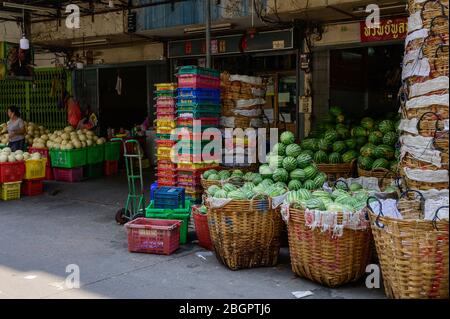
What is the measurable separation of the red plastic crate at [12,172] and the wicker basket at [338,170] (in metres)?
5.97

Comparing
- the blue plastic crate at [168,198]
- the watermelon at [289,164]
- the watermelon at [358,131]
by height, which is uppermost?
the watermelon at [358,131]

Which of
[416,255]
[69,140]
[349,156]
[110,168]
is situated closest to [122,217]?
[349,156]

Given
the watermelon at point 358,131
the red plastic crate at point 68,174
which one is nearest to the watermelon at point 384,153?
the watermelon at point 358,131

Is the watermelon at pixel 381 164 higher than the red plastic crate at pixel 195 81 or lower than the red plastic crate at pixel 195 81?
lower

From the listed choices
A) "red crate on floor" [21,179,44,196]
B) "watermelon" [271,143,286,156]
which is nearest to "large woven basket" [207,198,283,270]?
"watermelon" [271,143,286,156]

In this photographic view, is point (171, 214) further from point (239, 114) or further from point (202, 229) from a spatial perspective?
point (239, 114)

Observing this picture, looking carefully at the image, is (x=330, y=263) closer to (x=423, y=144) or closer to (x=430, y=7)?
(x=423, y=144)

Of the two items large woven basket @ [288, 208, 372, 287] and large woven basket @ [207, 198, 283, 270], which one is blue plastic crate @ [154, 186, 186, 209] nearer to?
large woven basket @ [207, 198, 283, 270]

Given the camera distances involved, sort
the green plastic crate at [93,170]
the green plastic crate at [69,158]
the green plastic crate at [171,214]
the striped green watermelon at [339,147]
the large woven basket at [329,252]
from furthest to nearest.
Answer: the green plastic crate at [93,170]
the green plastic crate at [69,158]
the striped green watermelon at [339,147]
the green plastic crate at [171,214]
the large woven basket at [329,252]

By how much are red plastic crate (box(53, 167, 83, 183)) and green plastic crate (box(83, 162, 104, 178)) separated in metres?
0.29

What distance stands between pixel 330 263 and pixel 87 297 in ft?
7.74

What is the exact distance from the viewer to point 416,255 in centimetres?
422

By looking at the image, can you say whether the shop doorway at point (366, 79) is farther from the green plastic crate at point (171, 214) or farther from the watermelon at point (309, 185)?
the green plastic crate at point (171, 214)

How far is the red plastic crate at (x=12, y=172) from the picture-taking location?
978cm
